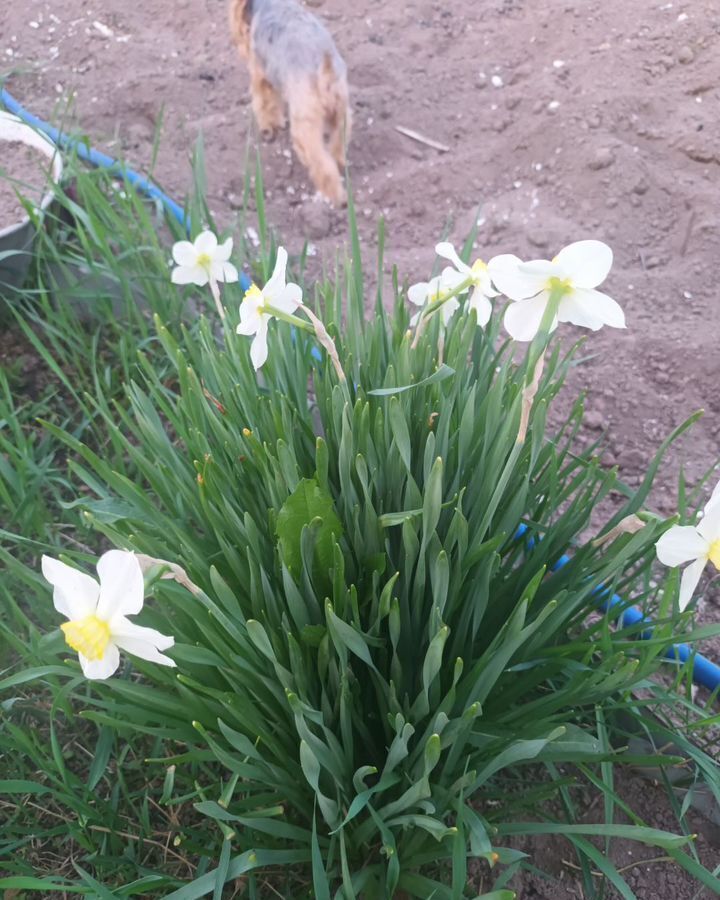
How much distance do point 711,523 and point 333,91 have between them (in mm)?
2149

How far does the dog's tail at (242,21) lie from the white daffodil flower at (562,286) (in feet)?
7.50

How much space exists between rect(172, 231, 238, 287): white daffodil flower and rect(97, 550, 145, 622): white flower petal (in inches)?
26.1

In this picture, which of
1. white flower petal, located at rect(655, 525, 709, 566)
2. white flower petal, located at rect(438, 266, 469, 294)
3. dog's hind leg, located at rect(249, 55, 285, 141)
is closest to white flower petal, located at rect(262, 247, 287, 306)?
white flower petal, located at rect(438, 266, 469, 294)

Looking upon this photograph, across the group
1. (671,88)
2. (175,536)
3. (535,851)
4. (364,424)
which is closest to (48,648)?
(175,536)

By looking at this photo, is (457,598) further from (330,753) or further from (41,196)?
(41,196)

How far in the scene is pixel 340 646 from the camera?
0.86m

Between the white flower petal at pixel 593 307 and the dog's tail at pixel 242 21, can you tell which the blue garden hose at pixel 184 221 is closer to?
the white flower petal at pixel 593 307

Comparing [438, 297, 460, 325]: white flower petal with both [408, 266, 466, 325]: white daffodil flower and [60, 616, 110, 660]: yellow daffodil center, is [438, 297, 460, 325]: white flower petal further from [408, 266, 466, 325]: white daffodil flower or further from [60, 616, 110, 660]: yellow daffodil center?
[60, 616, 110, 660]: yellow daffodil center

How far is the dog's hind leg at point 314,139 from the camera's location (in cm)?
243

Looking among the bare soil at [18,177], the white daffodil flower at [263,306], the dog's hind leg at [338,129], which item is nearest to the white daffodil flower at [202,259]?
the white daffodil flower at [263,306]

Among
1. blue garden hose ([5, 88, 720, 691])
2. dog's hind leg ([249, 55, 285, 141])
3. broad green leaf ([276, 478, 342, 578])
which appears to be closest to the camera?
broad green leaf ([276, 478, 342, 578])

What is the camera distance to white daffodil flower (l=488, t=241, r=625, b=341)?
2.54 ft

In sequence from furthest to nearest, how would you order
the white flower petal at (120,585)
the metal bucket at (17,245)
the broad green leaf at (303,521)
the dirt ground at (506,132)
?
the dirt ground at (506,132) < the metal bucket at (17,245) < the broad green leaf at (303,521) < the white flower petal at (120,585)

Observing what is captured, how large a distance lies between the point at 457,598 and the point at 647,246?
1.59 metres
